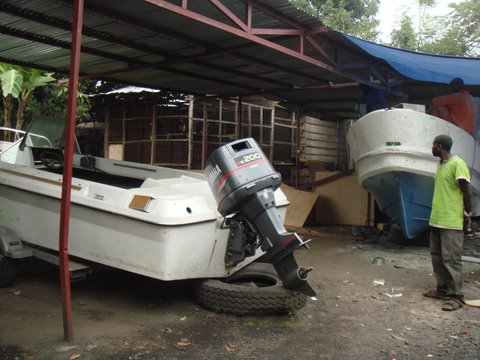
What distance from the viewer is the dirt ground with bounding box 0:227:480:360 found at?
3322 mm

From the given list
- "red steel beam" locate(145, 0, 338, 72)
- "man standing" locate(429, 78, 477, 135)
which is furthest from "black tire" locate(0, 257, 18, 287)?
"man standing" locate(429, 78, 477, 135)

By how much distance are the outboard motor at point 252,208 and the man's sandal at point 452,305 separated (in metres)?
1.47

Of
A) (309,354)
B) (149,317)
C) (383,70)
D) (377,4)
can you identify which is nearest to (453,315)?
(309,354)

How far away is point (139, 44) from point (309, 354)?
16.0ft

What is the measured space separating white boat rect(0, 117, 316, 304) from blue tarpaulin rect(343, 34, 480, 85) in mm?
3086

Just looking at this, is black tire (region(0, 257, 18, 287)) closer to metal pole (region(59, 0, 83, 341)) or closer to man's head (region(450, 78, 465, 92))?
metal pole (region(59, 0, 83, 341))

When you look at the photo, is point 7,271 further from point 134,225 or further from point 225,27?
point 225,27

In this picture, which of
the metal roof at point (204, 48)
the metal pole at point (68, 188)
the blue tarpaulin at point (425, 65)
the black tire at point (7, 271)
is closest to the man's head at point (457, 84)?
the blue tarpaulin at point (425, 65)

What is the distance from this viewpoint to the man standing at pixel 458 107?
22.1 feet

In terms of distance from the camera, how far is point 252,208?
3740mm

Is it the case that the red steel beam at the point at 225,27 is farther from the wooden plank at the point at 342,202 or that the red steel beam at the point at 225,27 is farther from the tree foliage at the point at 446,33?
the tree foliage at the point at 446,33

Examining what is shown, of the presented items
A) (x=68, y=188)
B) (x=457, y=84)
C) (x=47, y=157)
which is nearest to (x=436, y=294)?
(x=457, y=84)

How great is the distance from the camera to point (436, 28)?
23047 millimetres

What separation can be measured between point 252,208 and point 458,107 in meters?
4.63
